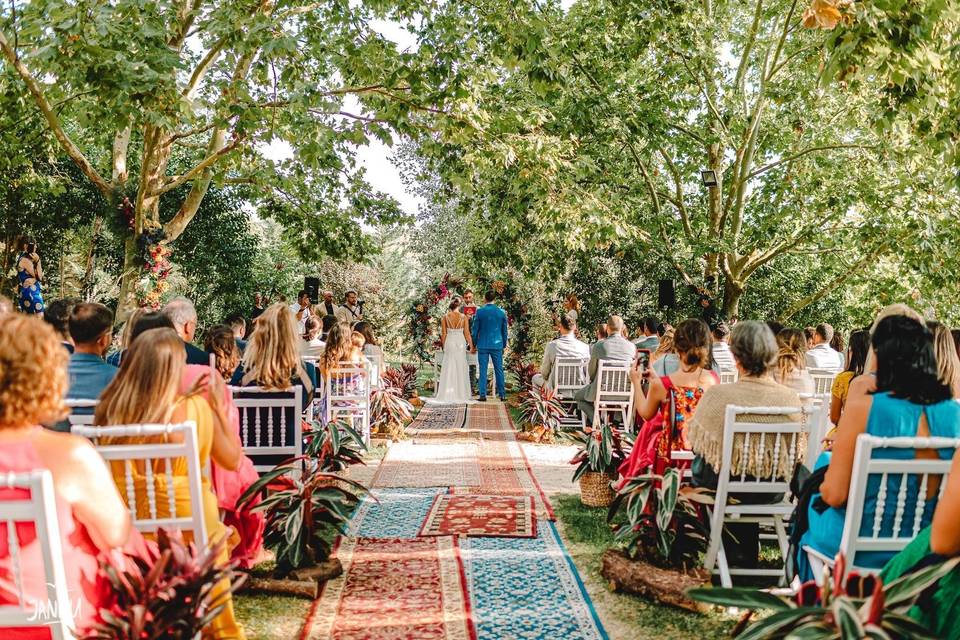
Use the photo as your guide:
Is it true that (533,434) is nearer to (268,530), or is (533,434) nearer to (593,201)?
(593,201)

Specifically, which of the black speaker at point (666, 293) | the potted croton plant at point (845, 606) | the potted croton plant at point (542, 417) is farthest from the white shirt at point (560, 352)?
the potted croton plant at point (845, 606)

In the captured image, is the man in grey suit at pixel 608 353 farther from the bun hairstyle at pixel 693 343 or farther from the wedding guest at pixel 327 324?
the bun hairstyle at pixel 693 343

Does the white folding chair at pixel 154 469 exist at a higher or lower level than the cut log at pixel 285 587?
higher

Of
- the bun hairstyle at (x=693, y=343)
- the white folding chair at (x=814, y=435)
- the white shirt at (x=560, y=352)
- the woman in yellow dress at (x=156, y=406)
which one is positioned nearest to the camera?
the woman in yellow dress at (x=156, y=406)

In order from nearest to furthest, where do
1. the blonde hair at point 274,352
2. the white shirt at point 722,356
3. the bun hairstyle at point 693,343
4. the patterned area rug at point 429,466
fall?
the bun hairstyle at point 693,343, the blonde hair at point 274,352, the patterned area rug at point 429,466, the white shirt at point 722,356

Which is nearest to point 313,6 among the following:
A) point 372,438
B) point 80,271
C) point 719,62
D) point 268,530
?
point 372,438

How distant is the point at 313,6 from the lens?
40.1ft

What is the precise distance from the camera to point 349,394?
9492 millimetres

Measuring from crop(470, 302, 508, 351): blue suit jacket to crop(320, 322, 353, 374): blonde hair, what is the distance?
19.3ft

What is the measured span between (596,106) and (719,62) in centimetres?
521

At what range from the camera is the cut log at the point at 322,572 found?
4505mm

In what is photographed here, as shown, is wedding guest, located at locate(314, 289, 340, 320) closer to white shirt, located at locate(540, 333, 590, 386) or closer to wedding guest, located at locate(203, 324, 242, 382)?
white shirt, located at locate(540, 333, 590, 386)

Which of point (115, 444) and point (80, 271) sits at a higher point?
point (80, 271)

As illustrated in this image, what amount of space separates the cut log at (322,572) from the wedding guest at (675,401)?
6.67 ft
